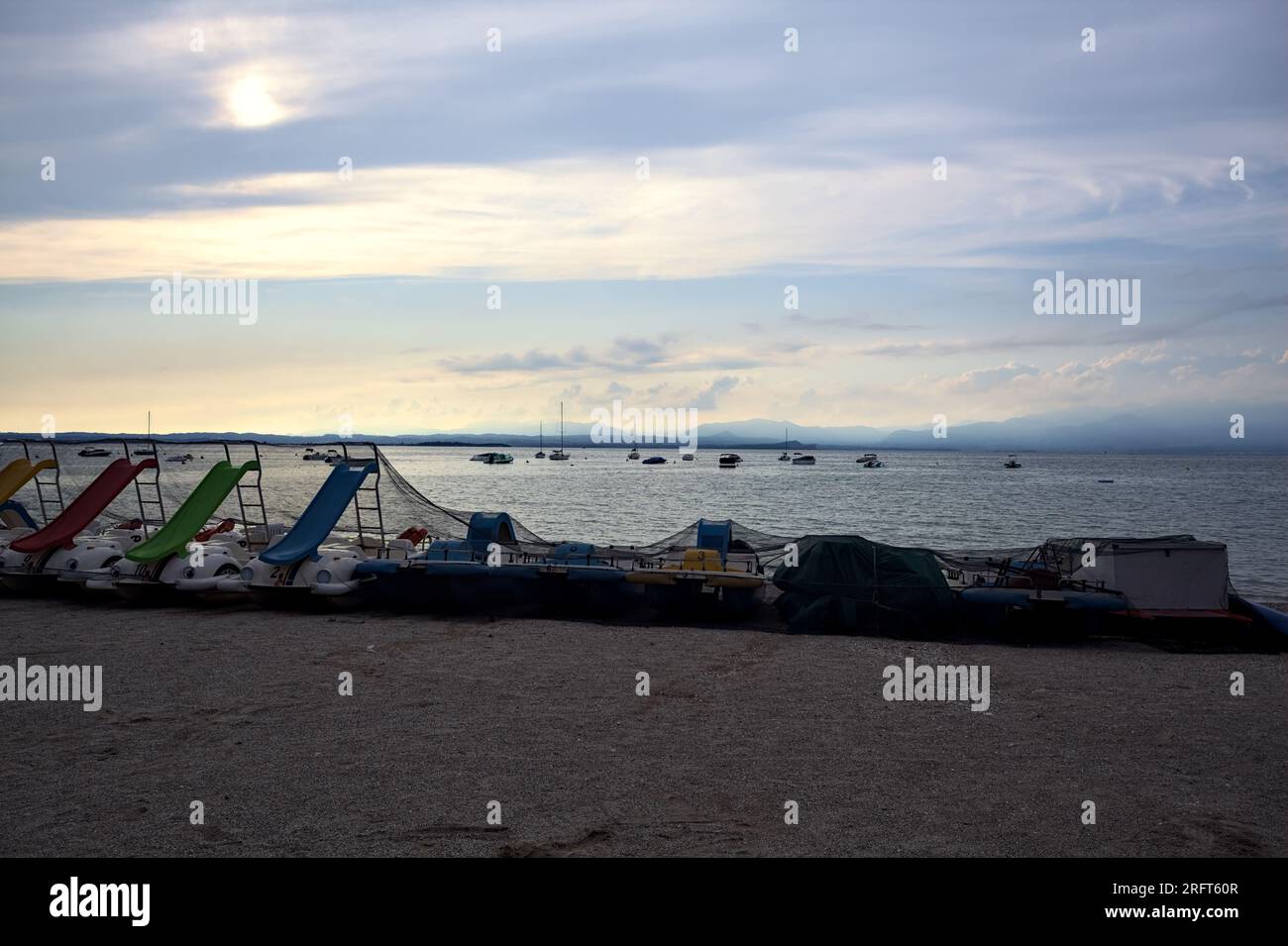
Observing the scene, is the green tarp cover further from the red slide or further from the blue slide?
the red slide

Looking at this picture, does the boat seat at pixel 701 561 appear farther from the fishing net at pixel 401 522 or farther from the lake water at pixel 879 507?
the lake water at pixel 879 507

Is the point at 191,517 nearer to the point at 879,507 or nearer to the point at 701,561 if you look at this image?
the point at 701,561

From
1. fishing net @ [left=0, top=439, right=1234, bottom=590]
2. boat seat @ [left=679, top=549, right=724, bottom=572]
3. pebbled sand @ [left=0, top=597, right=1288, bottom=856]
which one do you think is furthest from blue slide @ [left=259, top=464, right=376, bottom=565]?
boat seat @ [left=679, top=549, right=724, bottom=572]

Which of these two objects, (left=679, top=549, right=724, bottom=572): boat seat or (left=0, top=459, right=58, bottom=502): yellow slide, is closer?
(left=679, top=549, right=724, bottom=572): boat seat

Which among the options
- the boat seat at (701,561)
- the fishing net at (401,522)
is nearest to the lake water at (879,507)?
the fishing net at (401,522)

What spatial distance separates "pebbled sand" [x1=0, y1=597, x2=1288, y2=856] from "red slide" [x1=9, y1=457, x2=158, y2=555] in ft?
14.4

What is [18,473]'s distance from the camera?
2230 cm

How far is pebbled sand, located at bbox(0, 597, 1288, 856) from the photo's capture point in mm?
7066

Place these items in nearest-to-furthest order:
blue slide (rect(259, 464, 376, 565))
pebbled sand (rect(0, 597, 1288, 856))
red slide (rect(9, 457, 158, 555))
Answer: pebbled sand (rect(0, 597, 1288, 856)) → blue slide (rect(259, 464, 376, 565)) → red slide (rect(9, 457, 158, 555))

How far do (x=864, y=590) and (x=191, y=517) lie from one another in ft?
36.8

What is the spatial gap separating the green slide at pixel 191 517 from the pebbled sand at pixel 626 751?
2.82 metres

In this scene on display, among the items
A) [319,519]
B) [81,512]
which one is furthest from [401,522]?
[81,512]
